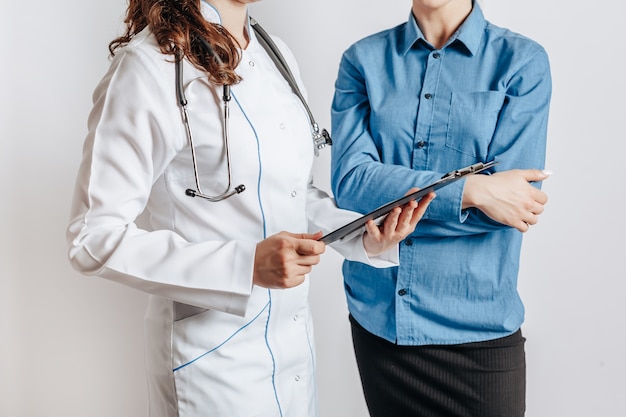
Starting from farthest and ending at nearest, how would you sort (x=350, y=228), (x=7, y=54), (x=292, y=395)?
(x=7, y=54) → (x=292, y=395) → (x=350, y=228)

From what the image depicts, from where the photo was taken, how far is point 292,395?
1.47 metres

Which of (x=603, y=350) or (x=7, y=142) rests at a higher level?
(x=7, y=142)

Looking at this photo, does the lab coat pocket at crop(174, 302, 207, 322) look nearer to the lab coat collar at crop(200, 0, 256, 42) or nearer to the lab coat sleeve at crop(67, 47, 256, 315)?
the lab coat sleeve at crop(67, 47, 256, 315)

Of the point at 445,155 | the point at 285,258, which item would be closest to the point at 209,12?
the point at 285,258

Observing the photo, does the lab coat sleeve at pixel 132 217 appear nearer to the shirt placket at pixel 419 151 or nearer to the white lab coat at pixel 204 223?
the white lab coat at pixel 204 223

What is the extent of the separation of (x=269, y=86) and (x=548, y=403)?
1412 millimetres

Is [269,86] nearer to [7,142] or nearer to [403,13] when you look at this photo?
[403,13]

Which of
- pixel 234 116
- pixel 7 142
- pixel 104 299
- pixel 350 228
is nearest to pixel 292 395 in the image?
pixel 350 228

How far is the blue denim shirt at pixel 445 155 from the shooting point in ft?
5.24

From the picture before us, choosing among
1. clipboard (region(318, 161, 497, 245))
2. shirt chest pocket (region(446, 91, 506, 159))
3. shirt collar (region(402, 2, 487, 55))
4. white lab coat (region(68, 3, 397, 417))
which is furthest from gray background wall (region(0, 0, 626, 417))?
clipboard (region(318, 161, 497, 245))

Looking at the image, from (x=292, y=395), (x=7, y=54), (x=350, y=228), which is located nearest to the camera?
(x=350, y=228)

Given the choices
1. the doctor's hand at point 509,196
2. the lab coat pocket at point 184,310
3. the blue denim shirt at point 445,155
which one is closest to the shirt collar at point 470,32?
the blue denim shirt at point 445,155

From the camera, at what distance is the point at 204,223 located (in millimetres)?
1336

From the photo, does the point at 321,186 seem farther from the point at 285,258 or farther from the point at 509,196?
the point at 285,258
